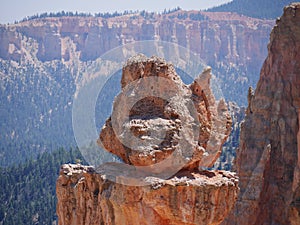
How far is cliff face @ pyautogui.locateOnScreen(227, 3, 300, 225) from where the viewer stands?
18266mm

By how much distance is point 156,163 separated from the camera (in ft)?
28.5

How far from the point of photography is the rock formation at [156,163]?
8406mm

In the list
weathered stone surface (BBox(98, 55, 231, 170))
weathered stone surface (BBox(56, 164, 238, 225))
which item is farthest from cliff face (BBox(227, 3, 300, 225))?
weathered stone surface (BBox(56, 164, 238, 225))

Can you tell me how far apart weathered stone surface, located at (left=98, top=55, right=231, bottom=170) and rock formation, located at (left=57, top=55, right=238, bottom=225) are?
0.01 m

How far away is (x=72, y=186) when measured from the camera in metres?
9.86

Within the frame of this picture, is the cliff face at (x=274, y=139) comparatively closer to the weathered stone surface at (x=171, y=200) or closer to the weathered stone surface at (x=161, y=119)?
the weathered stone surface at (x=161, y=119)

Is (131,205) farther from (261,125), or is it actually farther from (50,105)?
(50,105)

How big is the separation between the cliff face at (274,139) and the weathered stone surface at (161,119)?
829cm

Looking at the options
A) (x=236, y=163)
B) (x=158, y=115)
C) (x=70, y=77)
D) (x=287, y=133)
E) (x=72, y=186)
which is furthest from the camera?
(x=70, y=77)

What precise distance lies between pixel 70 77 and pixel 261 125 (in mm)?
171893

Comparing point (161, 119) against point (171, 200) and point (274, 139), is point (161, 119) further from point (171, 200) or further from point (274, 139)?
point (274, 139)

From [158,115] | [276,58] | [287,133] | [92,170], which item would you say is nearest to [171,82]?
[158,115]

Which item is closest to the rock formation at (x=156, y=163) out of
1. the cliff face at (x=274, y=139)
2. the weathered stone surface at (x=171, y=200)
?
the weathered stone surface at (x=171, y=200)

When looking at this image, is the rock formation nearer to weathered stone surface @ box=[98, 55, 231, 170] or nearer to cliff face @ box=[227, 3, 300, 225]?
weathered stone surface @ box=[98, 55, 231, 170]
